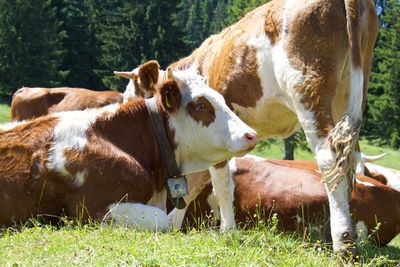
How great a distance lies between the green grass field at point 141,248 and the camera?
3.39 m

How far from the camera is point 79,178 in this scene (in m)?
4.71

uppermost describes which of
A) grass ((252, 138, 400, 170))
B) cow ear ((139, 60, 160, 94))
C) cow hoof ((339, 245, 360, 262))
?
cow ear ((139, 60, 160, 94))

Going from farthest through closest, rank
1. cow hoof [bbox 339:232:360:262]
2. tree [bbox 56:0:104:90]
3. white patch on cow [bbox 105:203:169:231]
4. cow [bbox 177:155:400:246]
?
tree [bbox 56:0:104:90]
cow [bbox 177:155:400:246]
cow hoof [bbox 339:232:360:262]
white patch on cow [bbox 105:203:169:231]

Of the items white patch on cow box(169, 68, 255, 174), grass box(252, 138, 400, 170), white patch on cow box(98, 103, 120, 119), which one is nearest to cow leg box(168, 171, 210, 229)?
white patch on cow box(169, 68, 255, 174)

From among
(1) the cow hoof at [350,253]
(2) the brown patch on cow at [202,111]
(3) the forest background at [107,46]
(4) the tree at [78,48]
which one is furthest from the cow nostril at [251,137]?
(4) the tree at [78,48]

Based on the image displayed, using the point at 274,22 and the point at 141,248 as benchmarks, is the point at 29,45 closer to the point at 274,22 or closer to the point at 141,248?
the point at 274,22

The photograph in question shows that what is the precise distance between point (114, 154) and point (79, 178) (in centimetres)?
37

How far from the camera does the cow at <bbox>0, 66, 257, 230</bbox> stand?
183 inches

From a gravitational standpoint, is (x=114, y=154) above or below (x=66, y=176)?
above

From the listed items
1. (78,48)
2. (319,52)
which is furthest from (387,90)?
(319,52)

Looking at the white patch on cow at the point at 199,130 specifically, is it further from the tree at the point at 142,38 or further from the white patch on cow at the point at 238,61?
the tree at the point at 142,38

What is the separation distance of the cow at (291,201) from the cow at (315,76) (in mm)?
1526

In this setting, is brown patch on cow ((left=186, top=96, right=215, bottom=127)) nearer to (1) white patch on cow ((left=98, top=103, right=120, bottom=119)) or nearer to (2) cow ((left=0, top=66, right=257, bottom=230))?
(2) cow ((left=0, top=66, right=257, bottom=230))

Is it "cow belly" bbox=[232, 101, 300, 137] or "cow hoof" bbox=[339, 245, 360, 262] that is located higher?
"cow belly" bbox=[232, 101, 300, 137]
